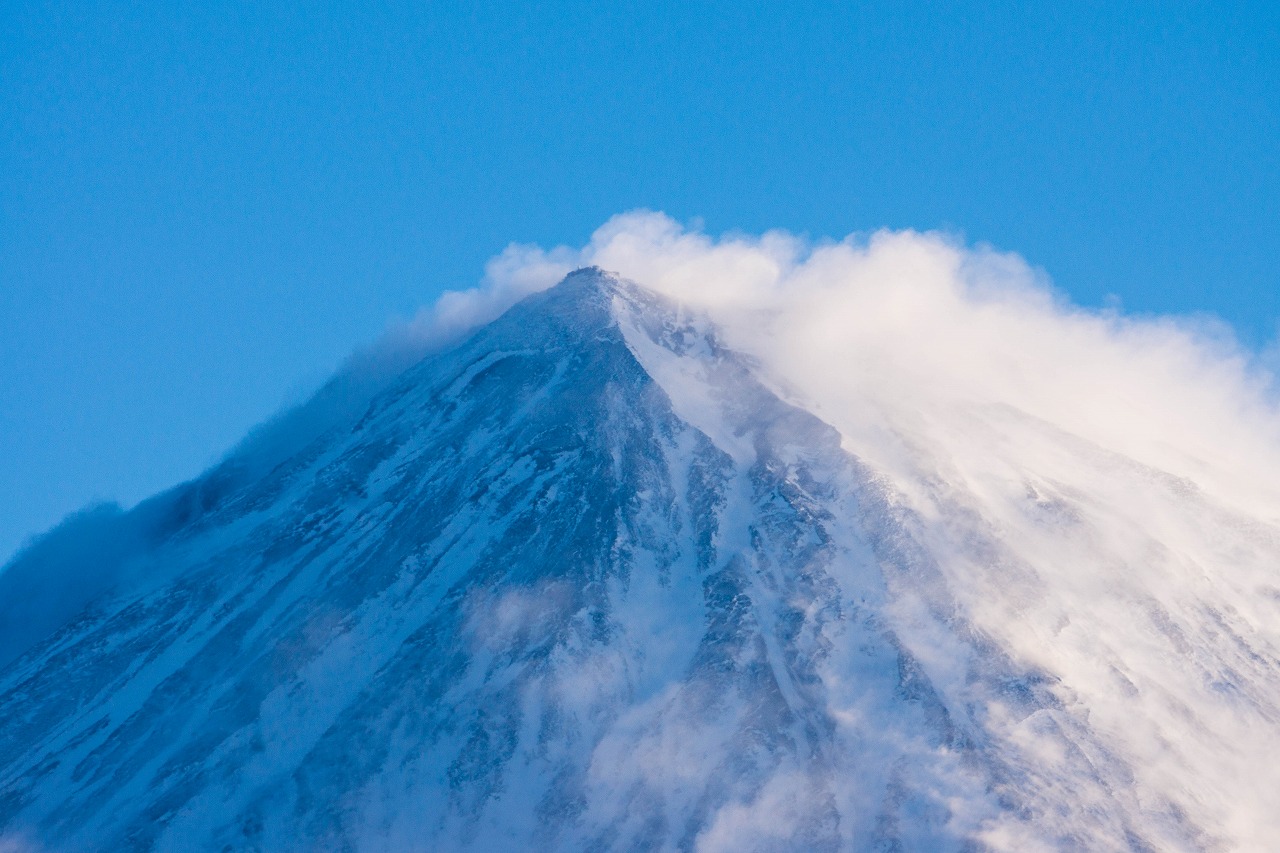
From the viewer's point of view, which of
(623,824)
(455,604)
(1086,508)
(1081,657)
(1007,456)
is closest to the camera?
(623,824)

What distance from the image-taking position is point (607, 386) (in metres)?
192

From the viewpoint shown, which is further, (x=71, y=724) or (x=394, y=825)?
(x=71, y=724)

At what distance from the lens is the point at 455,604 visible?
161 meters

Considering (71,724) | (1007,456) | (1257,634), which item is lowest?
(1257,634)

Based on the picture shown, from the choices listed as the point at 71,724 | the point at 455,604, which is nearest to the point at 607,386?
the point at 455,604

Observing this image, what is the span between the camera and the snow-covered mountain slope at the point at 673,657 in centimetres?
13375

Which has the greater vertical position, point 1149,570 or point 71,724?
point 71,724

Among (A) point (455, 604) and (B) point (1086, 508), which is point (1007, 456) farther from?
→ (A) point (455, 604)

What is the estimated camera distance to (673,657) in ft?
495

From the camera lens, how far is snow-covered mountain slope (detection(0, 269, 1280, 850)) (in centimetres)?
13375

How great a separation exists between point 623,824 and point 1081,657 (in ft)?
165

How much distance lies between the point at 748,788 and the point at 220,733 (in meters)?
55.2

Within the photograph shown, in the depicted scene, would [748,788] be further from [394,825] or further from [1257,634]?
[1257,634]

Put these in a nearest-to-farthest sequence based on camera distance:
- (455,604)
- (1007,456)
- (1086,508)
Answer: (455,604) < (1086,508) < (1007,456)
